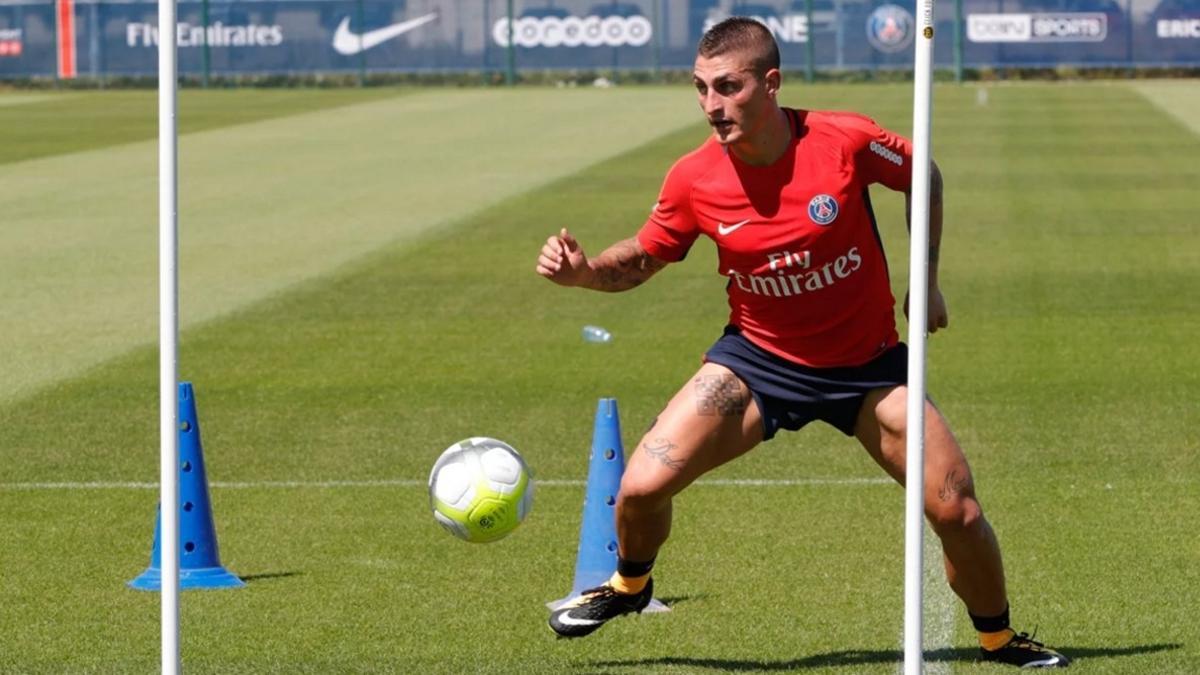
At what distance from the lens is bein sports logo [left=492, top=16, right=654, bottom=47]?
59500 millimetres

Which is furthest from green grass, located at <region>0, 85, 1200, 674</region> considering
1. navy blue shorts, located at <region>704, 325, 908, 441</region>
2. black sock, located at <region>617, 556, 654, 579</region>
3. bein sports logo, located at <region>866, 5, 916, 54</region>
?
bein sports logo, located at <region>866, 5, 916, 54</region>

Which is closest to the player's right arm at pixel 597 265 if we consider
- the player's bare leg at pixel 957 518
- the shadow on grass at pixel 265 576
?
the player's bare leg at pixel 957 518

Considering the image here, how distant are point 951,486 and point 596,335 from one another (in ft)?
28.2

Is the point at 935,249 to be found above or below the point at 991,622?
above

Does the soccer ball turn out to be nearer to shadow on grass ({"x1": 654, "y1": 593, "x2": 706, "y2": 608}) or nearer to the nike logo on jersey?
shadow on grass ({"x1": 654, "y1": 593, "x2": 706, "y2": 608})

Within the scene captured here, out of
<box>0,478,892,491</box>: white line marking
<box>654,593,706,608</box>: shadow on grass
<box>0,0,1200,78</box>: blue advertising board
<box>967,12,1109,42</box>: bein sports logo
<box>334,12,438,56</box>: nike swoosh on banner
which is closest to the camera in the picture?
<box>654,593,706,608</box>: shadow on grass

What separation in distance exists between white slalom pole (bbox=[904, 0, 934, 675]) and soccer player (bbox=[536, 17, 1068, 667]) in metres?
1.25

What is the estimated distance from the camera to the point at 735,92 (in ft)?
22.5

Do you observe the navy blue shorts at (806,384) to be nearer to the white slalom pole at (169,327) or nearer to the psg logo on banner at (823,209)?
the psg logo on banner at (823,209)

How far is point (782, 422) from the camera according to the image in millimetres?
7211

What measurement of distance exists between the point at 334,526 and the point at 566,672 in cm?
267

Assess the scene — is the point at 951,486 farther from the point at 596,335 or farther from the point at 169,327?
the point at 596,335

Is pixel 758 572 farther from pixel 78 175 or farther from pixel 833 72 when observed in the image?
pixel 833 72

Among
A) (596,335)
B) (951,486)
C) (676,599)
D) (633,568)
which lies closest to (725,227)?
(951,486)
